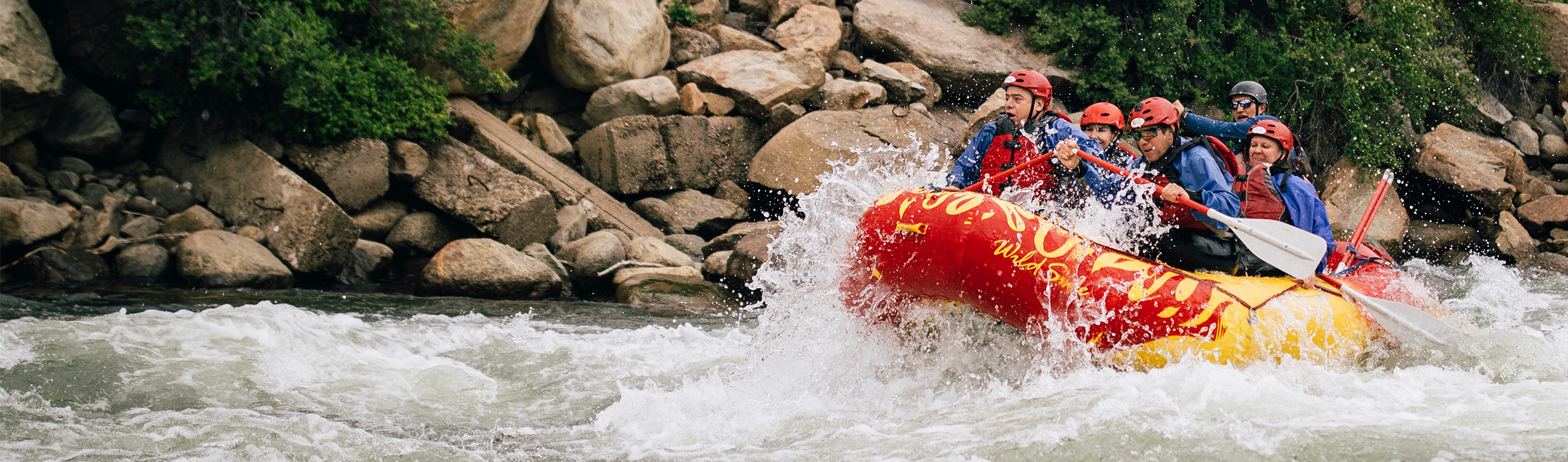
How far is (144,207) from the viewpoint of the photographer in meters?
7.61

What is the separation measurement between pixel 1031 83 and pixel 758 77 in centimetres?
617

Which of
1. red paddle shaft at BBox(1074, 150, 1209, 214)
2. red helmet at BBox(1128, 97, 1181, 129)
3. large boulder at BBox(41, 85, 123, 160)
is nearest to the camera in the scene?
red paddle shaft at BBox(1074, 150, 1209, 214)

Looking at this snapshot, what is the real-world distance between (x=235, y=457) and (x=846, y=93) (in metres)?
8.43

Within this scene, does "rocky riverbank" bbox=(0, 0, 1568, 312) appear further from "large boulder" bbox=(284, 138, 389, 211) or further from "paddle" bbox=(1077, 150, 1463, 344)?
"paddle" bbox=(1077, 150, 1463, 344)

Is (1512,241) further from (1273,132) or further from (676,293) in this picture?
(676,293)

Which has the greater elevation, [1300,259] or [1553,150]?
[1300,259]

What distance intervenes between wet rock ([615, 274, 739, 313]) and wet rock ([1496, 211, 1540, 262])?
8.38 meters

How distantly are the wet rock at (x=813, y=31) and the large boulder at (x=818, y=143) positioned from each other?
1723 millimetres

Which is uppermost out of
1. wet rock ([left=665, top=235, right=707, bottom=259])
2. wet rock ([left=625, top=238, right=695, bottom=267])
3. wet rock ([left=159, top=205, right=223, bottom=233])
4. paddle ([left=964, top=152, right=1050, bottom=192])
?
paddle ([left=964, top=152, right=1050, bottom=192])

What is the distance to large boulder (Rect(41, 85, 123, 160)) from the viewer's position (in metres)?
7.80

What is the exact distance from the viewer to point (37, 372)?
165 inches

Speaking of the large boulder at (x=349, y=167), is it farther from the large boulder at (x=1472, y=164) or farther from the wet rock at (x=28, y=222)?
Result: the large boulder at (x=1472, y=164)

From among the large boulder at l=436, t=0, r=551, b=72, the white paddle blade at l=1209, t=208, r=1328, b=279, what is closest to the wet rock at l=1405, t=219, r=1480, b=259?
the white paddle blade at l=1209, t=208, r=1328, b=279

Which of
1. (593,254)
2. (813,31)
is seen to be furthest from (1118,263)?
(813,31)
